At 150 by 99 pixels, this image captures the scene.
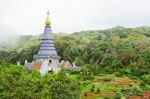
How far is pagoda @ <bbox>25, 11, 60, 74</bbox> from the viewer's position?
7962 centimetres

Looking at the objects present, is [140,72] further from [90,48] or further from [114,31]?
[114,31]

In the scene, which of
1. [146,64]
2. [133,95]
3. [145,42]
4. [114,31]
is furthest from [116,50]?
[114,31]

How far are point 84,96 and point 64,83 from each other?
13.7 m

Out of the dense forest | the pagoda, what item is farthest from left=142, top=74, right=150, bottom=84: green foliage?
the pagoda

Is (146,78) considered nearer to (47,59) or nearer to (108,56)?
(108,56)

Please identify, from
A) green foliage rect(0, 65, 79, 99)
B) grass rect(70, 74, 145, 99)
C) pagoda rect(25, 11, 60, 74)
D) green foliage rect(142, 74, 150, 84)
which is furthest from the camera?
pagoda rect(25, 11, 60, 74)

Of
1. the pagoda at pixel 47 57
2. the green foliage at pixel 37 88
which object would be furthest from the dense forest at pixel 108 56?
the green foliage at pixel 37 88

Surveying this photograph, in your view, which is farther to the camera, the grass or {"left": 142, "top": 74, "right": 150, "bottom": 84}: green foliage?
{"left": 142, "top": 74, "right": 150, "bottom": 84}: green foliage

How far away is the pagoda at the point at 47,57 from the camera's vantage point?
79.6 m

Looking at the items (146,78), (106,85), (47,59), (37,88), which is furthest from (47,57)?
(37,88)

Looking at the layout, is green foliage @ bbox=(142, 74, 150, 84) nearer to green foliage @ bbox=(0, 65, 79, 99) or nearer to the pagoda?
the pagoda

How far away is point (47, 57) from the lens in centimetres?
8319

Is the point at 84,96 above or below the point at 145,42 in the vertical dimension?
below

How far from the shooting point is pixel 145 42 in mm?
90812
